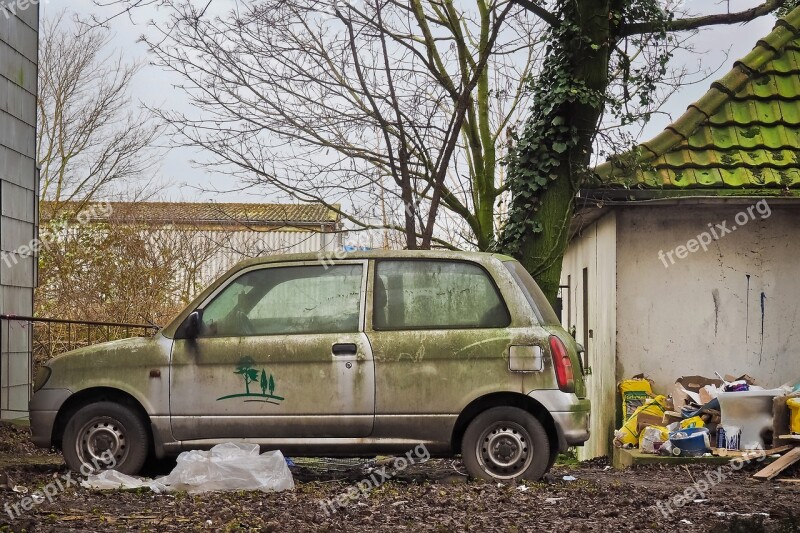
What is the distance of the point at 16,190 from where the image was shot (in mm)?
12906

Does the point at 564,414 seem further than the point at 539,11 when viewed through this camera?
No

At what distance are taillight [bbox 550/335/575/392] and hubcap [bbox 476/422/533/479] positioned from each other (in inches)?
19.2

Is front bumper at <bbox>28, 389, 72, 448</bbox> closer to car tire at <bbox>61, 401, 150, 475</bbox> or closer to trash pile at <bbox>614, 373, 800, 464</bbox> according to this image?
car tire at <bbox>61, 401, 150, 475</bbox>

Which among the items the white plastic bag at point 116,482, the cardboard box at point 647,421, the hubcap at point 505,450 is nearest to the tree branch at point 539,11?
the cardboard box at point 647,421

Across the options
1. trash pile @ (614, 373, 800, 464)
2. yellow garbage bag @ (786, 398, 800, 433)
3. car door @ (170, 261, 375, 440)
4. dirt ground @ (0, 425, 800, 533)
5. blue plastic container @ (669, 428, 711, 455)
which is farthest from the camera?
blue plastic container @ (669, 428, 711, 455)

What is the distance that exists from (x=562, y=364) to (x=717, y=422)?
3.48 m

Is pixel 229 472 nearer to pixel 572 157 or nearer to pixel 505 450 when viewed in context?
pixel 505 450

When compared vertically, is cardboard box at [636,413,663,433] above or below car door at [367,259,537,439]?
below

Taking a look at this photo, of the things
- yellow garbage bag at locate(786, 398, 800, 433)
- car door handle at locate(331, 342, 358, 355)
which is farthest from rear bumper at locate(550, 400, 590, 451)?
yellow garbage bag at locate(786, 398, 800, 433)

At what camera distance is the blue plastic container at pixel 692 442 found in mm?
10133

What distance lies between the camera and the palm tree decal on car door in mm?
8000

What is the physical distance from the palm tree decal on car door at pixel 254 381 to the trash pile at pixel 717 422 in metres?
4.52

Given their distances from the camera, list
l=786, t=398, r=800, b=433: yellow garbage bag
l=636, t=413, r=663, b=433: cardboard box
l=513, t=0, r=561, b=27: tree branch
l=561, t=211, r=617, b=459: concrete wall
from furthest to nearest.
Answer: l=561, t=211, r=617, b=459: concrete wall < l=513, t=0, r=561, b=27: tree branch < l=636, t=413, r=663, b=433: cardboard box < l=786, t=398, r=800, b=433: yellow garbage bag

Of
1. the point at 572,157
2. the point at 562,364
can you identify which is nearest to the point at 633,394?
the point at 572,157
